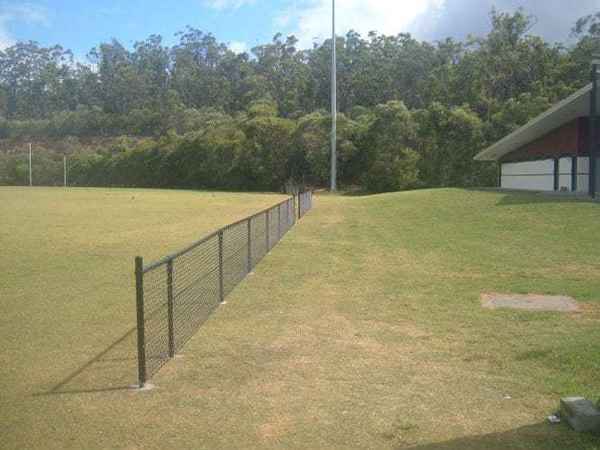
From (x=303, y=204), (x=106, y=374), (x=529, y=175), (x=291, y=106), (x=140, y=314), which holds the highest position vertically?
(x=291, y=106)

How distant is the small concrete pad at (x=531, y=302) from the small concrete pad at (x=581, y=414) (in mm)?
4136

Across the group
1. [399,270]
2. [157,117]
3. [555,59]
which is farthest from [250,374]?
[157,117]

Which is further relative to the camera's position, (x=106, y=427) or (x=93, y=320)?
(x=93, y=320)

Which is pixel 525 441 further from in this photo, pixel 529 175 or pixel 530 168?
pixel 529 175

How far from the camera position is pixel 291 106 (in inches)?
3078

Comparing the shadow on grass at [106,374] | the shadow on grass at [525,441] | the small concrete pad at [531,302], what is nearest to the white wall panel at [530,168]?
the small concrete pad at [531,302]

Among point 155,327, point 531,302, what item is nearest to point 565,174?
point 531,302

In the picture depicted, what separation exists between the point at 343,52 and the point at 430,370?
88130 millimetres

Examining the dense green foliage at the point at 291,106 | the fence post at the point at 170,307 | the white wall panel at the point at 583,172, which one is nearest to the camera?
the fence post at the point at 170,307

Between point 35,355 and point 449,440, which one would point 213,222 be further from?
point 449,440

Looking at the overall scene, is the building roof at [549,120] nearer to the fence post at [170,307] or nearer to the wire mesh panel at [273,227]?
the wire mesh panel at [273,227]

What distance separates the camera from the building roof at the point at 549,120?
24.4m

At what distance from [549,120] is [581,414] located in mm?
25651

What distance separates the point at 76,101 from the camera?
11181 cm
